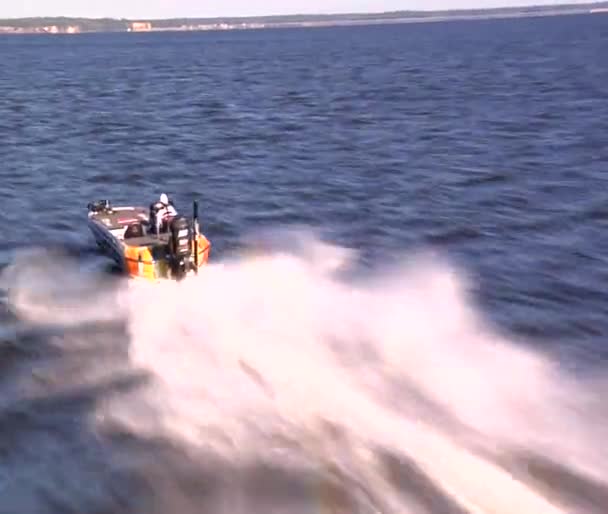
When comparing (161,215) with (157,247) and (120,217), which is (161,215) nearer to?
(157,247)

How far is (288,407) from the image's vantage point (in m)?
15.4

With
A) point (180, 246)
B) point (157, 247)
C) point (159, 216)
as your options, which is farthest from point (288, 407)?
point (159, 216)

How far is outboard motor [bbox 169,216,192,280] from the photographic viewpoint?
20562mm

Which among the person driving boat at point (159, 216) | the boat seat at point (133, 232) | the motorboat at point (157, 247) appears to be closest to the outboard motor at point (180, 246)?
the motorboat at point (157, 247)

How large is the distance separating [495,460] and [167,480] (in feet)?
18.5

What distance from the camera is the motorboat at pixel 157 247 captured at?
20.9m

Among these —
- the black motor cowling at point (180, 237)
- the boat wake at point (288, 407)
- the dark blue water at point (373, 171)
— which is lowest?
the boat wake at point (288, 407)

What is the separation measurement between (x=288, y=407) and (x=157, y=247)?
7.74 metres

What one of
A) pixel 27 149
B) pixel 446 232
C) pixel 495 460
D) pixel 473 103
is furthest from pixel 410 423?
pixel 473 103

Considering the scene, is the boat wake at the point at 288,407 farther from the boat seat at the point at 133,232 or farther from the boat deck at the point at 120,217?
the boat deck at the point at 120,217

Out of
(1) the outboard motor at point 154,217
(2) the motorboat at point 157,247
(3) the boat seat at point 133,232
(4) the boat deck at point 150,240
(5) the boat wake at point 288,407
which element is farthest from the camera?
(3) the boat seat at point 133,232

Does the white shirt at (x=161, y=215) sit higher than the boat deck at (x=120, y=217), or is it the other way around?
the white shirt at (x=161, y=215)

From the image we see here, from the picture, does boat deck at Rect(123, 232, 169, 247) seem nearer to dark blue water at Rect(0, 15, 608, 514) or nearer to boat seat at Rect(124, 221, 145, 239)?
boat seat at Rect(124, 221, 145, 239)

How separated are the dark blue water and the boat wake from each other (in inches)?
37.4
